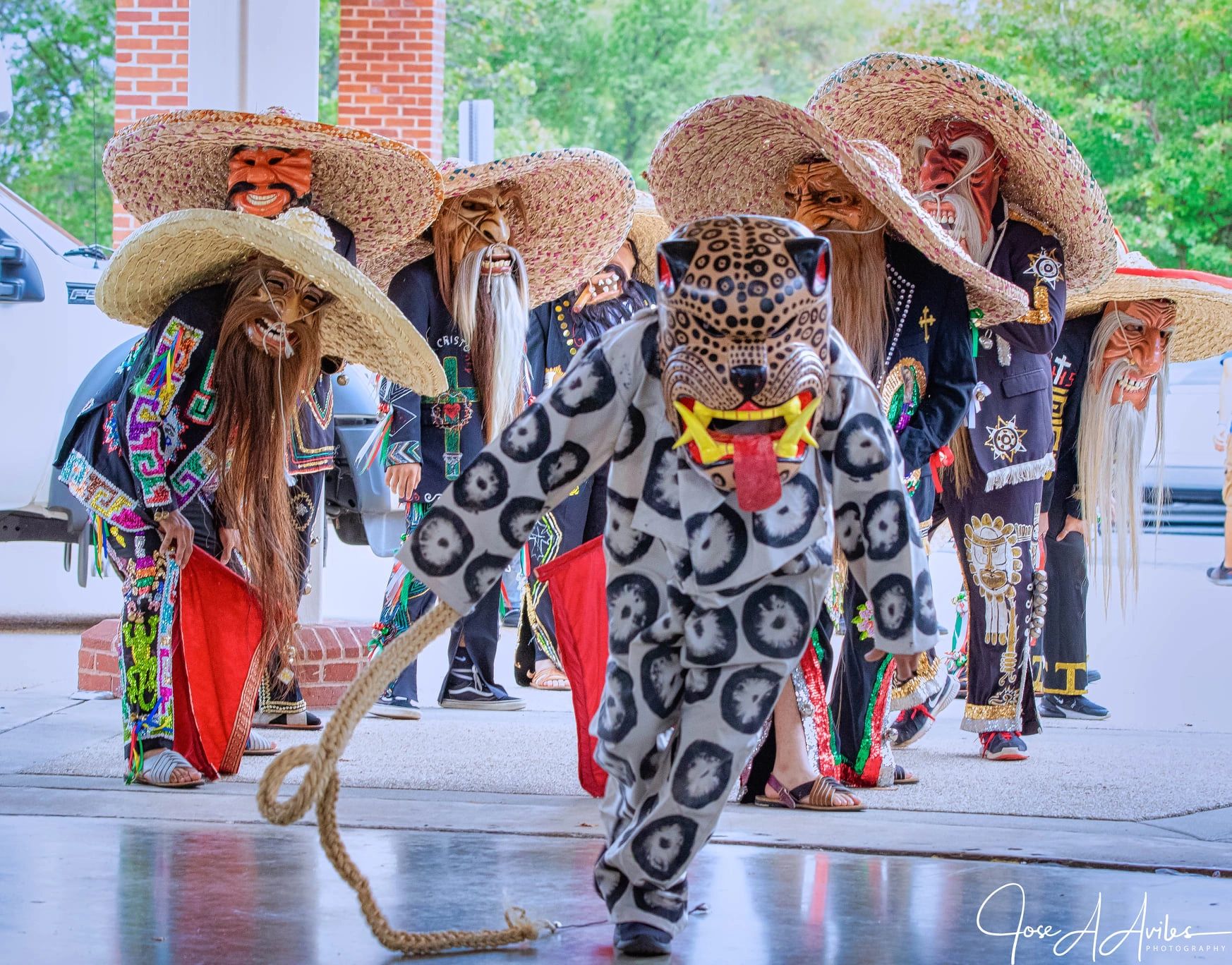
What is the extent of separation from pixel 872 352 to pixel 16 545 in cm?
1056

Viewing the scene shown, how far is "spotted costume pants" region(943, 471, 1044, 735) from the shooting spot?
16.6ft

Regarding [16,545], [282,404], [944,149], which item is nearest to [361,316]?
[282,404]

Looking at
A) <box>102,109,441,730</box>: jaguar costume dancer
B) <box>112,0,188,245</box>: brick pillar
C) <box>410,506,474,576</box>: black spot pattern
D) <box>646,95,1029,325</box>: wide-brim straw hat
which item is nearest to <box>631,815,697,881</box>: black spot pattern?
<box>410,506,474,576</box>: black spot pattern

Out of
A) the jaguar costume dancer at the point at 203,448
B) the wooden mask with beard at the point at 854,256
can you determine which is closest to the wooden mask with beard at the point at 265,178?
the jaguar costume dancer at the point at 203,448

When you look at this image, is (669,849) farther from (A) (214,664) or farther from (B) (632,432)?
(A) (214,664)

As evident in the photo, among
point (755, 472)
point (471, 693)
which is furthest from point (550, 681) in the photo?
point (755, 472)

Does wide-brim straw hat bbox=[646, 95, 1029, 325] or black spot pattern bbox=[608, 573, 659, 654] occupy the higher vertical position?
wide-brim straw hat bbox=[646, 95, 1029, 325]

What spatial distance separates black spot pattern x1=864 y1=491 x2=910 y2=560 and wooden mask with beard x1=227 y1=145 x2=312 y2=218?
2.51 meters

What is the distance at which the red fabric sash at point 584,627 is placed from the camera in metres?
4.26

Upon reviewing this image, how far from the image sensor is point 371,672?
2.96 metres

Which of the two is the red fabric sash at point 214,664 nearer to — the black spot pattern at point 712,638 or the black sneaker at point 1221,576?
the black spot pattern at point 712,638

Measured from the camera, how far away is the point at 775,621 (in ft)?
9.91

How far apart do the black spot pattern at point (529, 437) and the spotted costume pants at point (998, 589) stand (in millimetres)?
2365

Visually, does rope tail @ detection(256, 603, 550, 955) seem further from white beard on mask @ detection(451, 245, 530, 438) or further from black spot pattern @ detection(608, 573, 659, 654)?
white beard on mask @ detection(451, 245, 530, 438)
